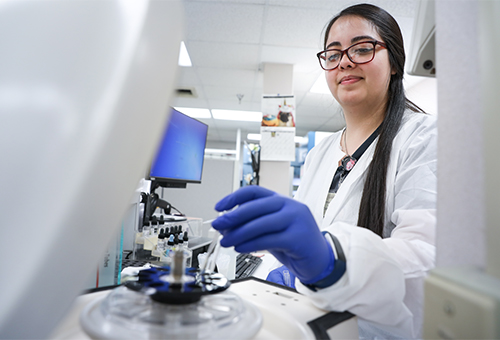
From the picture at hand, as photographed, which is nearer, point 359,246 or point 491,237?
point 491,237

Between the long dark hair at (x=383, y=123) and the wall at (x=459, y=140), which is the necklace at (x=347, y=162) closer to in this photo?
the long dark hair at (x=383, y=123)

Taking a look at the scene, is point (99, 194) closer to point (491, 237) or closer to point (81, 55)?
point (81, 55)

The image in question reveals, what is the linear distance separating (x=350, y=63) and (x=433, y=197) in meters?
0.52

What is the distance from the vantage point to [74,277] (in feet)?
0.73

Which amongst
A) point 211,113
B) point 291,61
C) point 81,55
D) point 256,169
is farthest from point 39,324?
point 211,113

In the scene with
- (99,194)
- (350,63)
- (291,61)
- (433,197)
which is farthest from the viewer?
(291,61)

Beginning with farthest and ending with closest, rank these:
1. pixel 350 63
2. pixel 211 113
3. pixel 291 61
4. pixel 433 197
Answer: pixel 211 113 < pixel 291 61 < pixel 350 63 < pixel 433 197

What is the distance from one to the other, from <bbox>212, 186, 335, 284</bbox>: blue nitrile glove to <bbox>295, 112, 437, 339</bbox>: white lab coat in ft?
0.13

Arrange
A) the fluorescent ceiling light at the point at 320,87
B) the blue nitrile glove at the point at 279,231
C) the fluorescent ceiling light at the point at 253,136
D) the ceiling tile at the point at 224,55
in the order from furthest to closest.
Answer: the fluorescent ceiling light at the point at 253,136 < the fluorescent ceiling light at the point at 320,87 < the ceiling tile at the point at 224,55 < the blue nitrile glove at the point at 279,231

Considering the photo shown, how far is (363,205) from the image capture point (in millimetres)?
781

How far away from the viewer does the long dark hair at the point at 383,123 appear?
0.77 metres

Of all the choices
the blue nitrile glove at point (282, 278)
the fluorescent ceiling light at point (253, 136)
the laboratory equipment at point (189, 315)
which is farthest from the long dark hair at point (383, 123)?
the fluorescent ceiling light at point (253, 136)

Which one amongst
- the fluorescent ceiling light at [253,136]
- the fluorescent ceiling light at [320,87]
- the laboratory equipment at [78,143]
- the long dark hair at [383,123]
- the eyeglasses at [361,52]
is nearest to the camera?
the laboratory equipment at [78,143]

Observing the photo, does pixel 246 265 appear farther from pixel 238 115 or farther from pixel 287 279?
pixel 238 115
